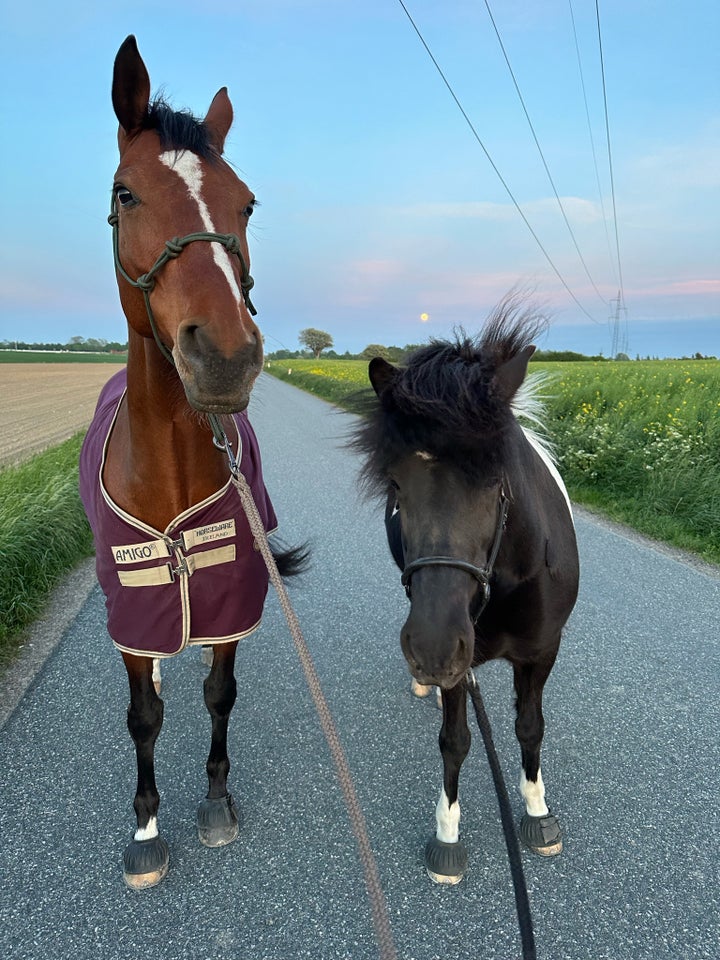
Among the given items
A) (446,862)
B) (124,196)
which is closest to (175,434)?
(124,196)

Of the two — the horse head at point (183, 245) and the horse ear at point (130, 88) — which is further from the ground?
the horse ear at point (130, 88)

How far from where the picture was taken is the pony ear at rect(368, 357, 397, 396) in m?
1.88

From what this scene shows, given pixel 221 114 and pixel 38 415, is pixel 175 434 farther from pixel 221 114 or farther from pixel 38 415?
pixel 38 415

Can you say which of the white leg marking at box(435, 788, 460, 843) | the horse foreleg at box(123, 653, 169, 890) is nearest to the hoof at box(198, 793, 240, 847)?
the horse foreleg at box(123, 653, 169, 890)

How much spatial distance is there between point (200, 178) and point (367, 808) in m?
2.66

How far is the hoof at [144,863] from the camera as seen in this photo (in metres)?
2.28

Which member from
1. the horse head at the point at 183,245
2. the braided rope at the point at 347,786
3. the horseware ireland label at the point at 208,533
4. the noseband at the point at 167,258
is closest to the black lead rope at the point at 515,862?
the braided rope at the point at 347,786

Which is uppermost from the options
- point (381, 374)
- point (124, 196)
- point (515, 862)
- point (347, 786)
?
point (124, 196)

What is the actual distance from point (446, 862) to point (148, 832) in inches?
48.0

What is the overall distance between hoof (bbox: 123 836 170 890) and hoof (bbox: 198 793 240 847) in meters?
0.18

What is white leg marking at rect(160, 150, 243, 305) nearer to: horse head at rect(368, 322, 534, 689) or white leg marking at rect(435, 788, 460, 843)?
horse head at rect(368, 322, 534, 689)

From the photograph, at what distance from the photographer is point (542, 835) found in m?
2.44

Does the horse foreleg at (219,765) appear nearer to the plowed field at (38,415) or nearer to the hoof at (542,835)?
the hoof at (542,835)

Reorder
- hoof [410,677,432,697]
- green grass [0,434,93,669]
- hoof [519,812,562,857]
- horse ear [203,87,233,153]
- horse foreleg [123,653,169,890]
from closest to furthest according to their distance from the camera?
1. horse ear [203,87,233,153]
2. horse foreleg [123,653,169,890]
3. hoof [519,812,562,857]
4. hoof [410,677,432,697]
5. green grass [0,434,93,669]
